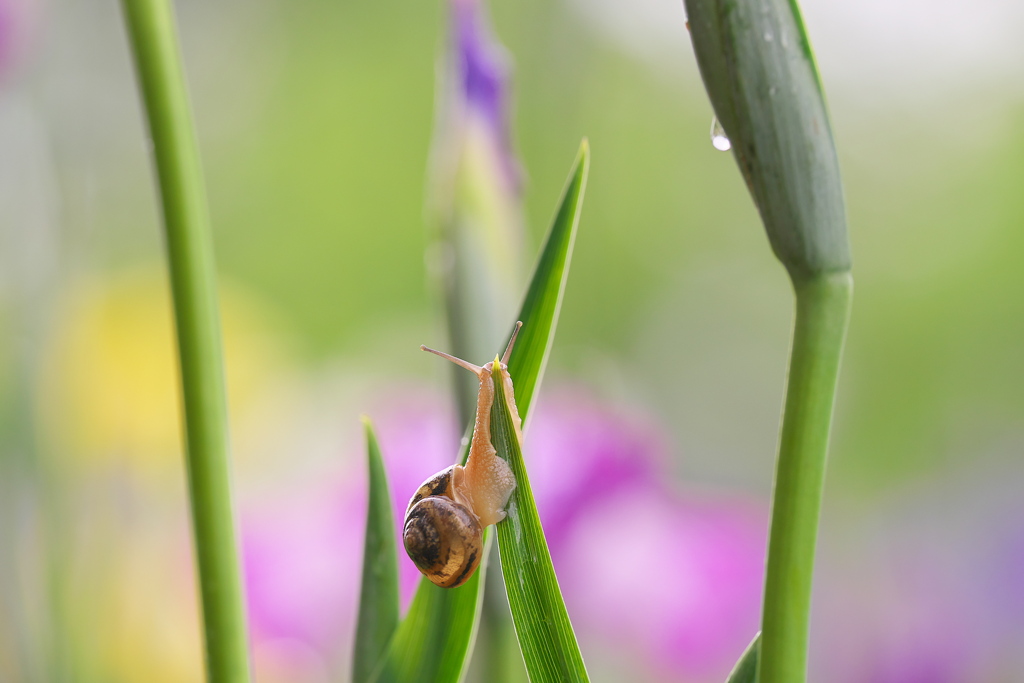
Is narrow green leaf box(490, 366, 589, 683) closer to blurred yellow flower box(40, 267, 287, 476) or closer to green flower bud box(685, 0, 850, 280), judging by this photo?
green flower bud box(685, 0, 850, 280)

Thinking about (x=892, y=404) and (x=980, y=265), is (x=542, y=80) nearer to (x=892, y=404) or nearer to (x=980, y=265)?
(x=892, y=404)

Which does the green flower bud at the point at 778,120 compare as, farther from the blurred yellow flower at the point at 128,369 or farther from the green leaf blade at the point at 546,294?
the blurred yellow flower at the point at 128,369

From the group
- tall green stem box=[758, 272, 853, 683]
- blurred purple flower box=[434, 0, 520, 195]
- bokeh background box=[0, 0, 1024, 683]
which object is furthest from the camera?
bokeh background box=[0, 0, 1024, 683]

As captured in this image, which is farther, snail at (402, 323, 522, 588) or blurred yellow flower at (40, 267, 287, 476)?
blurred yellow flower at (40, 267, 287, 476)

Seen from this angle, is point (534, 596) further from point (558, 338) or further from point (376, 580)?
point (558, 338)

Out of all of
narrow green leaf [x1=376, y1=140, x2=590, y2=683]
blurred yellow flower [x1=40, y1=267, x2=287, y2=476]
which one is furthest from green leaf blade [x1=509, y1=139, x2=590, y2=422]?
blurred yellow flower [x1=40, y1=267, x2=287, y2=476]

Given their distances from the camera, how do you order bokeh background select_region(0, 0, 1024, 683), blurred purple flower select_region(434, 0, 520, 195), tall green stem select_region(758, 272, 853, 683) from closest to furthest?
tall green stem select_region(758, 272, 853, 683)
blurred purple flower select_region(434, 0, 520, 195)
bokeh background select_region(0, 0, 1024, 683)

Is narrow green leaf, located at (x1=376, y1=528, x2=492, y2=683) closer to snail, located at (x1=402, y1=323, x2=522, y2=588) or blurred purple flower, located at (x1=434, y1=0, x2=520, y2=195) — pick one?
snail, located at (x1=402, y1=323, x2=522, y2=588)

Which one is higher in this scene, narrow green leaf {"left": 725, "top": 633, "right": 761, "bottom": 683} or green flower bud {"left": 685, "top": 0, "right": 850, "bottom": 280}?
green flower bud {"left": 685, "top": 0, "right": 850, "bottom": 280}
